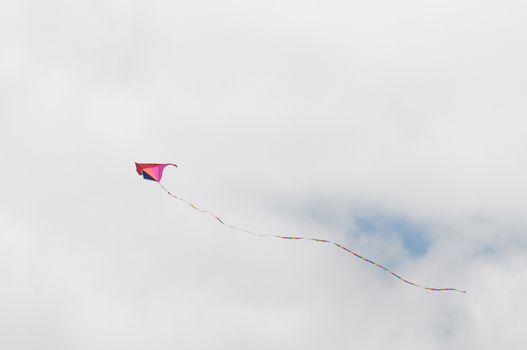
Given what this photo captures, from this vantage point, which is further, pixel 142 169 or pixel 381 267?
pixel 142 169

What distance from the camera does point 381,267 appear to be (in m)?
75.5

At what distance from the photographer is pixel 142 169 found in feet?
328

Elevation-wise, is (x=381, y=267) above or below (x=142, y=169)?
below

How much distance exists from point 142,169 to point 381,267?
38.5m
